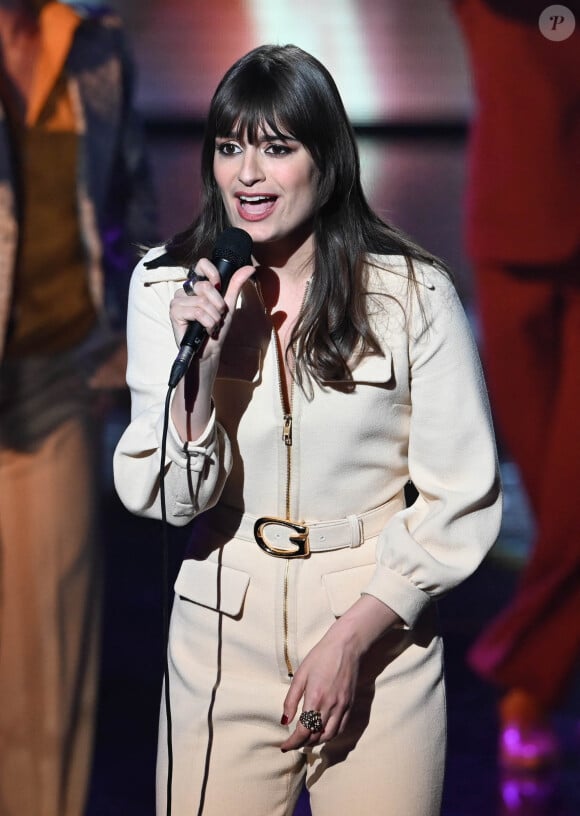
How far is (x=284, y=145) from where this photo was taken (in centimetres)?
135

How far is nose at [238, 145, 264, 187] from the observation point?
1338 mm

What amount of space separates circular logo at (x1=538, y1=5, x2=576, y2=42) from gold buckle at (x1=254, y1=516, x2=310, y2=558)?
1314 millimetres

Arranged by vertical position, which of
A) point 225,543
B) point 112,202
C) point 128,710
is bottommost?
point 128,710

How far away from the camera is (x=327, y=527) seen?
139 cm

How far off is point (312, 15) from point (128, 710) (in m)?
1.65

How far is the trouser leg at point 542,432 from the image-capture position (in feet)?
7.96

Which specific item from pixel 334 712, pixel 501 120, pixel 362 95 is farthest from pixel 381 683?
pixel 362 95

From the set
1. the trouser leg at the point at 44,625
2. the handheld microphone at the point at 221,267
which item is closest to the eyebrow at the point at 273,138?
the handheld microphone at the point at 221,267

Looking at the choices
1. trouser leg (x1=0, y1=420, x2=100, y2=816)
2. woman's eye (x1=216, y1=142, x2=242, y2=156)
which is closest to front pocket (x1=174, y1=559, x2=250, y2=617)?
woman's eye (x1=216, y1=142, x2=242, y2=156)

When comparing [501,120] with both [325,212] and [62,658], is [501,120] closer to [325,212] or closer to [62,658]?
[325,212]

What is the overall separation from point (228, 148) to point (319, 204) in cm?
13

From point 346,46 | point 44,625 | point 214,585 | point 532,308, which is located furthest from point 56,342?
point 214,585

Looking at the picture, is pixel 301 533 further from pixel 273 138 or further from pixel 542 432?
pixel 542 432

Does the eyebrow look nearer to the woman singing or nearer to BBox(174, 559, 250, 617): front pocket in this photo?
the woman singing
